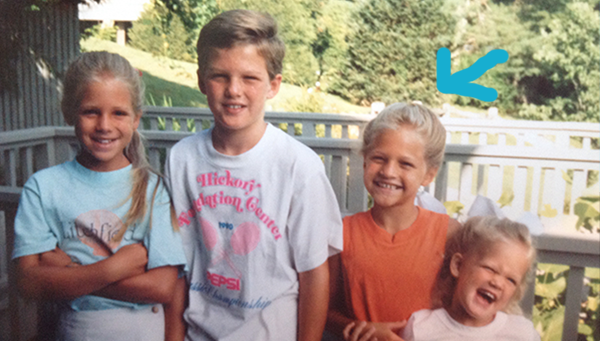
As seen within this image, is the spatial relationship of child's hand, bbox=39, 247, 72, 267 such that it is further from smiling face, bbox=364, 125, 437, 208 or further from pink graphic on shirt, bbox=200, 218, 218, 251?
smiling face, bbox=364, 125, 437, 208

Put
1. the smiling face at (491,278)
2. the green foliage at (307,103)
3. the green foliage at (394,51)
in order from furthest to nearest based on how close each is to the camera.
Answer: the green foliage at (394,51)
the green foliage at (307,103)
the smiling face at (491,278)

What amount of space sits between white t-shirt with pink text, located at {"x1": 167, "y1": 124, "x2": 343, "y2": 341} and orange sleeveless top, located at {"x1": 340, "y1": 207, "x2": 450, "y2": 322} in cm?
6

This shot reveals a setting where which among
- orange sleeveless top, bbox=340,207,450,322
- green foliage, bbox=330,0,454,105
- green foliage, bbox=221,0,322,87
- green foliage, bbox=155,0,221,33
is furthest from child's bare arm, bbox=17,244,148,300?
green foliage, bbox=330,0,454,105

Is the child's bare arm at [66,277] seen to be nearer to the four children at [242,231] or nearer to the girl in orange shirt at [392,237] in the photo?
the four children at [242,231]

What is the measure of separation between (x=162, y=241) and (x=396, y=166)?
1.41 feet

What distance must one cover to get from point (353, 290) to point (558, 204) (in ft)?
5.33

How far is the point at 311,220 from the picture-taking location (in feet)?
2.92

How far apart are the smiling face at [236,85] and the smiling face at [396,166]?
0.73ft

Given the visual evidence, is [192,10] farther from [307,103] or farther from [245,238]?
[245,238]

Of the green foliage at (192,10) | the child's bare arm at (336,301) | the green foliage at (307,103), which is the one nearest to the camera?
the child's bare arm at (336,301)

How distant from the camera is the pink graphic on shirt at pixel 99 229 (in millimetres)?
922

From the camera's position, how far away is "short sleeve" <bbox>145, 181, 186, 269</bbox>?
2.99ft

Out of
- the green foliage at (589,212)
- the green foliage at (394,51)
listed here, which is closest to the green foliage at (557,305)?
the green foliage at (589,212)

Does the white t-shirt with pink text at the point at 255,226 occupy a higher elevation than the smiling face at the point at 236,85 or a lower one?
lower
